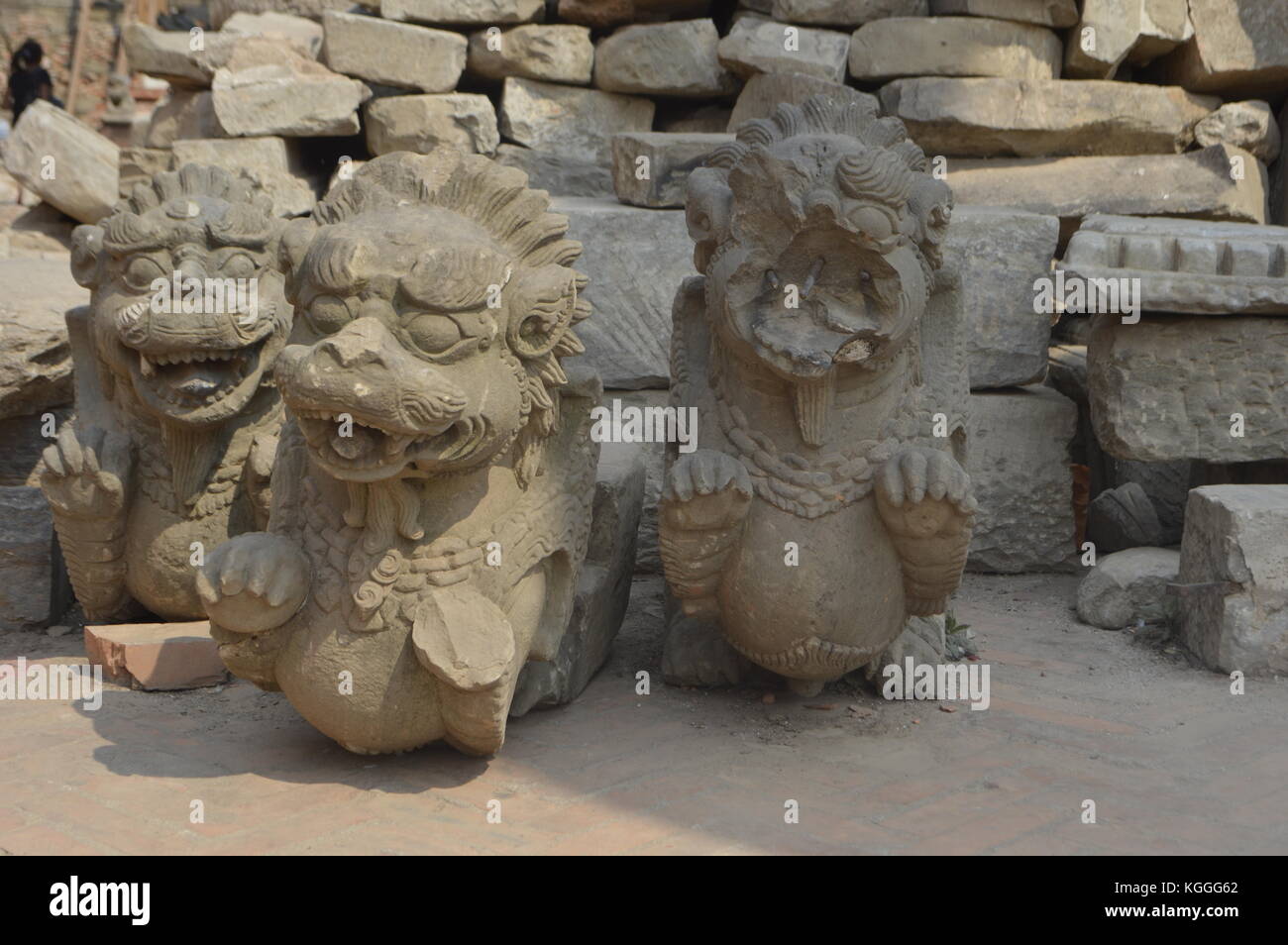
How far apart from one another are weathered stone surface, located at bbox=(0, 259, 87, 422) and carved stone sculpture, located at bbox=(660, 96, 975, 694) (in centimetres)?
250

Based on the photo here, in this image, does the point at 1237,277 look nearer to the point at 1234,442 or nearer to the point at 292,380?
the point at 1234,442

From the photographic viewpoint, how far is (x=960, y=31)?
5.96m

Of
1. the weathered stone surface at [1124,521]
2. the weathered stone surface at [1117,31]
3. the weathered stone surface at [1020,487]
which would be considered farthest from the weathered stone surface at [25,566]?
the weathered stone surface at [1117,31]

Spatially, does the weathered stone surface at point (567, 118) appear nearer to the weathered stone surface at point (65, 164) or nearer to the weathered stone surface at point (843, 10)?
the weathered stone surface at point (843, 10)

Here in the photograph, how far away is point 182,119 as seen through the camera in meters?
7.00

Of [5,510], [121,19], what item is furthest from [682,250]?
[121,19]

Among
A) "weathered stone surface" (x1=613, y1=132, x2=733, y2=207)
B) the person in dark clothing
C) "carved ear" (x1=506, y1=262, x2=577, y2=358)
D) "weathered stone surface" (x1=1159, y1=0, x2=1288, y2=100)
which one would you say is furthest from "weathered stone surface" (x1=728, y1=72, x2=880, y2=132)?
the person in dark clothing

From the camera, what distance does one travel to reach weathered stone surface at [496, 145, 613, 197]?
644cm

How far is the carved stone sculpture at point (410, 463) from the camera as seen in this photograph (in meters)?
2.74

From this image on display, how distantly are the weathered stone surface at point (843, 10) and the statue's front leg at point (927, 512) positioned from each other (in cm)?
345

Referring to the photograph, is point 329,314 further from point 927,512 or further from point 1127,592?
point 1127,592

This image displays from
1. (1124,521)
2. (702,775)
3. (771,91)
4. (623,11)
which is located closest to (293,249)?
(702,775)

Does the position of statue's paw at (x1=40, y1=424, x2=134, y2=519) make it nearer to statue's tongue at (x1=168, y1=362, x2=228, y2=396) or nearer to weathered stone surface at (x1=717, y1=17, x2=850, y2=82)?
statue's tongue at (x1=168, y1=362, x2=228, y2=396)

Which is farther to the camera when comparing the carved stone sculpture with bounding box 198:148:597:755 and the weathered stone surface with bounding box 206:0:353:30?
the weathered stone surface with bounding box 206:0:353:30
